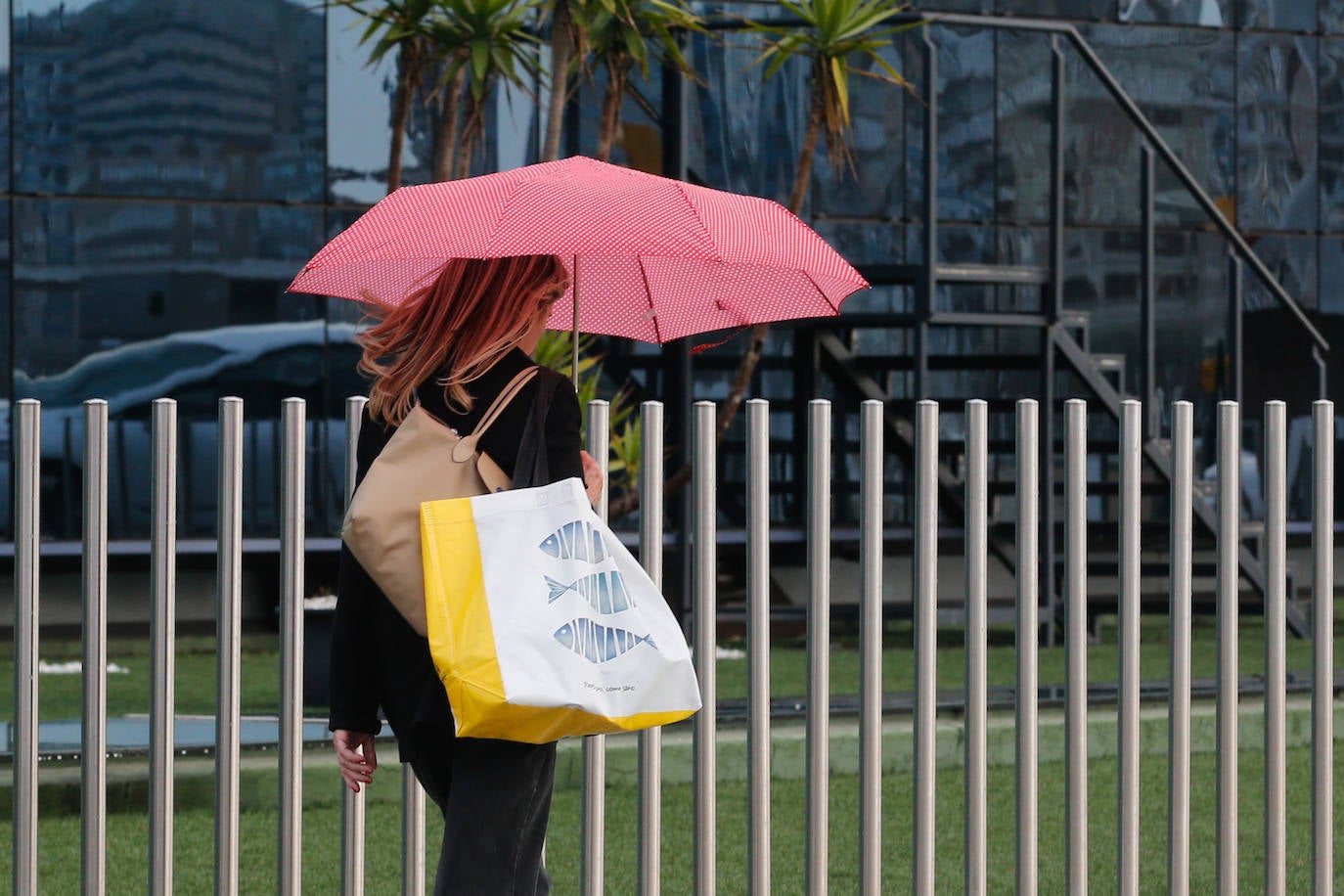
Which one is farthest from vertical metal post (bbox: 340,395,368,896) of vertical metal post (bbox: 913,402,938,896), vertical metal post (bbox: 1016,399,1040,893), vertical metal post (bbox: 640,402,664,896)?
vertical metal post (bbox: 1016,399,1040,893)

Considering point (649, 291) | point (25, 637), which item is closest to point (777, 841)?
point (649, 291)

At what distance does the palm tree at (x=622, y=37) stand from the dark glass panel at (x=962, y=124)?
13.5ft

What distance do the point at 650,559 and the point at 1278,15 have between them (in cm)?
1108

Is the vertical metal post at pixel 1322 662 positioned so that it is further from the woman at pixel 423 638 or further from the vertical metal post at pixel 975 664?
the woman at pixel 423 638

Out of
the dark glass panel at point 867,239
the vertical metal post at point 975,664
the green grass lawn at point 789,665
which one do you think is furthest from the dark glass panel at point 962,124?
the vertical metal post at point 975,664

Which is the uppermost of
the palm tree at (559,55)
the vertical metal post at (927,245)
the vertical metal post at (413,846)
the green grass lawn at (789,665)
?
the palm tree at (559,55)

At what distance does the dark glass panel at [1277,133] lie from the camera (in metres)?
13.0

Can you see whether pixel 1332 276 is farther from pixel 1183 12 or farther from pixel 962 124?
pixel 962 124

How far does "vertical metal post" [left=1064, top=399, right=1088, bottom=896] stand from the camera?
3914mm

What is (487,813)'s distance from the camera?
2688 mm

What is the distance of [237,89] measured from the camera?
10.9m

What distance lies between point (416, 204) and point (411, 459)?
53cm

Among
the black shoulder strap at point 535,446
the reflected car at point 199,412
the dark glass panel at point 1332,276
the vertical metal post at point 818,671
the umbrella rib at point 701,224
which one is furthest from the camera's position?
the dark glass panel at point 1332,276

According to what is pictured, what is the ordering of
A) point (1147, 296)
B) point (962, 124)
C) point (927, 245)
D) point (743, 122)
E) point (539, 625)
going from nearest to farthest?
point (539, 625), point (927, 245), point (1147, 296), point (743, 122), point (962, 124)
